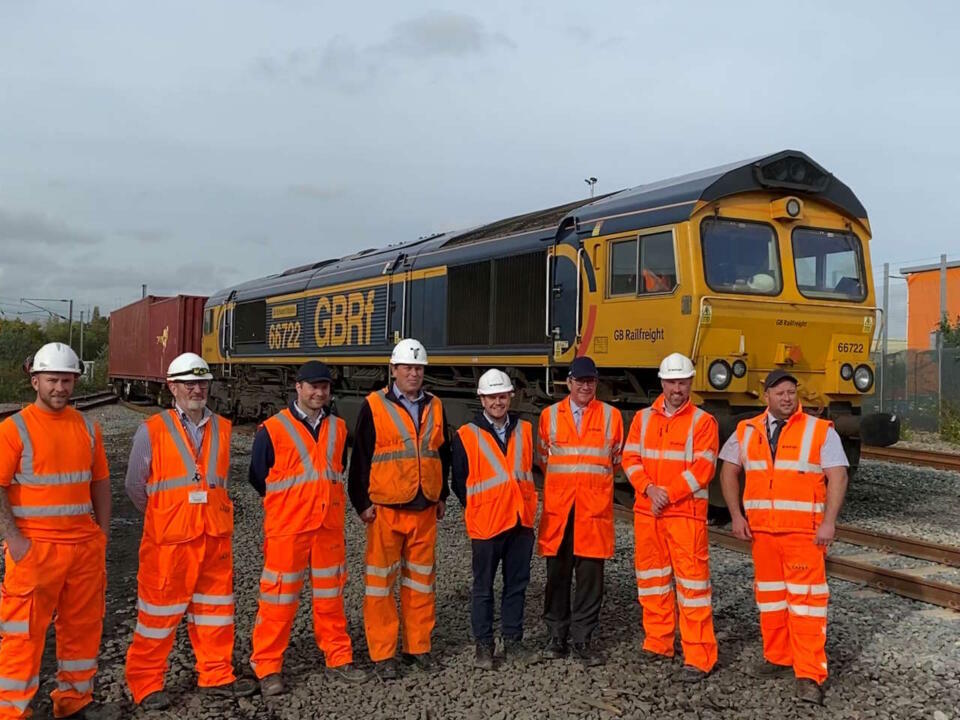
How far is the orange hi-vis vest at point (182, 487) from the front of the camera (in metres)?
4.29

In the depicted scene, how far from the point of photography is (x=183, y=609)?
4.34m

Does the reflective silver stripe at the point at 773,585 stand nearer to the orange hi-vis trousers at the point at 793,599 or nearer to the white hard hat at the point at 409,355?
the orange hi-vis trousers at the point at 793,599

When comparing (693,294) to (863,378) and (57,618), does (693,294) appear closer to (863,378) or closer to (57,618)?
(863,378)

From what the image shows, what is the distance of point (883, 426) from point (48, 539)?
7171mm

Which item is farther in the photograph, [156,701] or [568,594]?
[568,594]

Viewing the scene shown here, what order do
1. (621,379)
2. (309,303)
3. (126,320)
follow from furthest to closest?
(126,320), (309,303), (621,379)

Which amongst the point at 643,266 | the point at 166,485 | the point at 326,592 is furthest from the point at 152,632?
the point at 643,266

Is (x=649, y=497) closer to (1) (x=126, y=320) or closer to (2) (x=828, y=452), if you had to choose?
(2) (x=828, y=452)

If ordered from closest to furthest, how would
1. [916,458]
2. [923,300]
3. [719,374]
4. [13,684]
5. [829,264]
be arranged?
[13,684], [719,374], [829,264], [916,458], [923,300]

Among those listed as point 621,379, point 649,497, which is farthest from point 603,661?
point 621,379

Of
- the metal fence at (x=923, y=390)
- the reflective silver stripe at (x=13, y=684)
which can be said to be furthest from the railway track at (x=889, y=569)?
the metal fence at (x=923, y=390)

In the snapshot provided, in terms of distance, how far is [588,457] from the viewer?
506 centimetres

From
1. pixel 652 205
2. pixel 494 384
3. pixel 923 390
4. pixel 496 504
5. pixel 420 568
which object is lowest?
pixel 420 568

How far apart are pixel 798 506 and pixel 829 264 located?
511 centimetres
